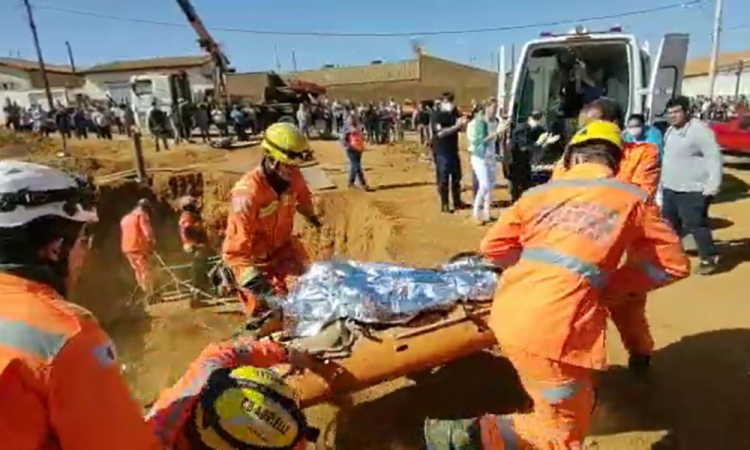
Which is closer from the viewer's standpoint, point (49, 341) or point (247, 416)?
point (49, 341)

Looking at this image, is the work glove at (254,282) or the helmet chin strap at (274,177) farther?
the helmet chin strap at (274,177)

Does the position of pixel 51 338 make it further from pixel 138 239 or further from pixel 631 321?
pixel 138 239

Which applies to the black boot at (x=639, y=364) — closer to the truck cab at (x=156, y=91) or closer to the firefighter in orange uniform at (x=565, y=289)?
the firefighter in orange uniform at (x=565, y=289)

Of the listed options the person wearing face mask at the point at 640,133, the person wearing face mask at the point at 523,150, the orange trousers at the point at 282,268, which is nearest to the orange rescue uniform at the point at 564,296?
the orange trousers at the point at 282,268

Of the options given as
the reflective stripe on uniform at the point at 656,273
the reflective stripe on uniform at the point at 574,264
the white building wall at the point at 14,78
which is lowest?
the reflective stripe on uniform at the point at 656,273

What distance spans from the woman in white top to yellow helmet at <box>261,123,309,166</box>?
5538mm

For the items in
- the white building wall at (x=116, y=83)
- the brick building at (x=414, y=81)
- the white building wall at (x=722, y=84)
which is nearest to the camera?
the white building wall at (x=722, y=84)

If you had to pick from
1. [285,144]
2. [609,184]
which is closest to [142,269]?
[285,144]

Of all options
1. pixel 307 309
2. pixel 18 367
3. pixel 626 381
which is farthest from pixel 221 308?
pixel 18 367

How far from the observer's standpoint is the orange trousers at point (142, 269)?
9.52 metres

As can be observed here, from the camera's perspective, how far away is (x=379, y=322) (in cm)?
355

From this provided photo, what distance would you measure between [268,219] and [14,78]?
168 feet

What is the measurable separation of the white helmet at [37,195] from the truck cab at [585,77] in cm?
761

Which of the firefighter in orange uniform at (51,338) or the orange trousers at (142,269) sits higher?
the firefighter in orange uniform at (51,338)
